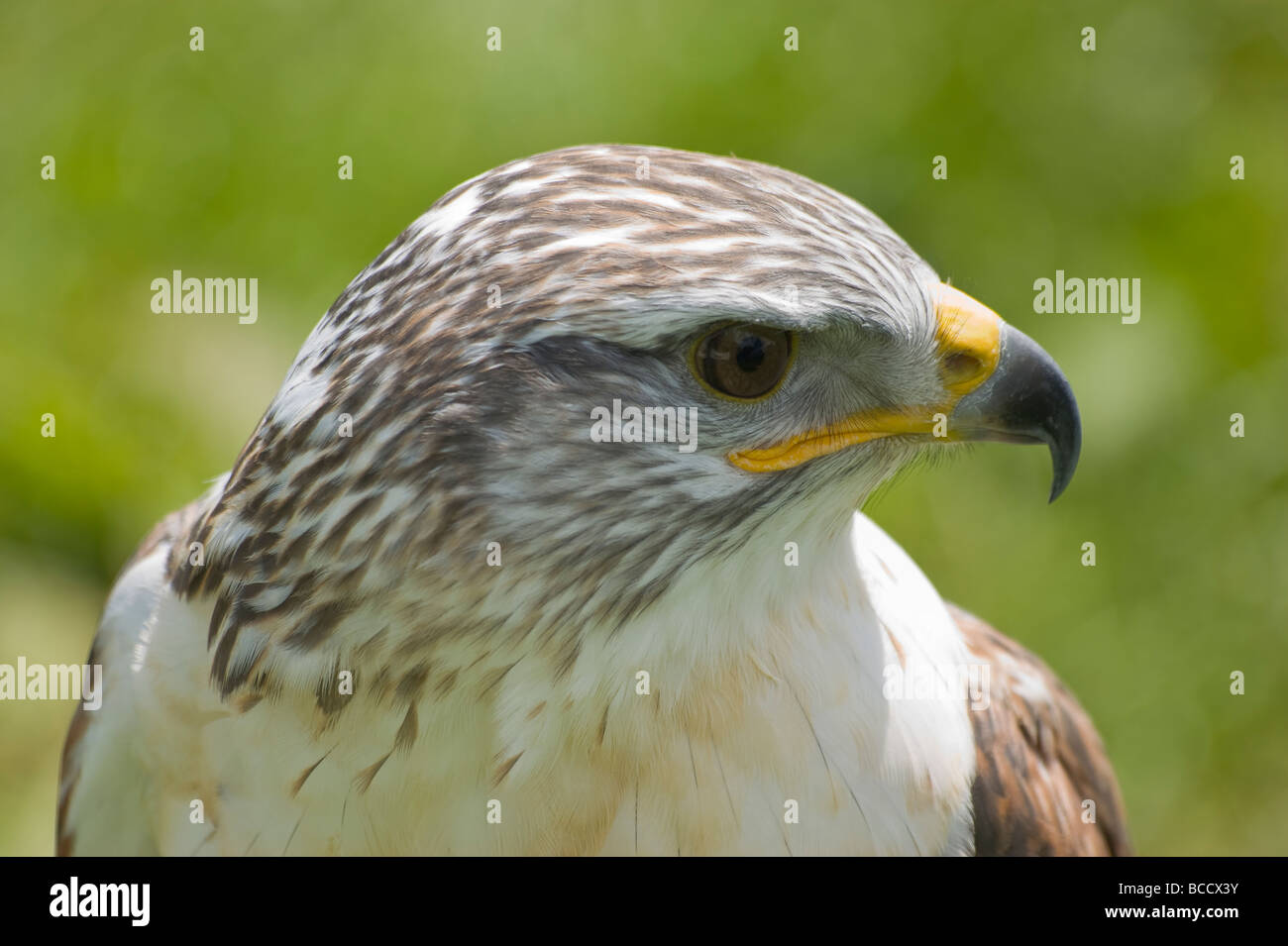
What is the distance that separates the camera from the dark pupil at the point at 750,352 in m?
2.01

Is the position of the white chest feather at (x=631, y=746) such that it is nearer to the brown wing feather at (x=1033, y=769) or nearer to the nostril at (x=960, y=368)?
the brown wing feather at (x=1033, y=769)

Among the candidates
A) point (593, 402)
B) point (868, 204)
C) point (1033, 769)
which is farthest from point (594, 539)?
point (868, 204)

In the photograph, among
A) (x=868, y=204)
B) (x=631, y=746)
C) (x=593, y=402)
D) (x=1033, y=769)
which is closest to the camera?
(x=593, y=402)

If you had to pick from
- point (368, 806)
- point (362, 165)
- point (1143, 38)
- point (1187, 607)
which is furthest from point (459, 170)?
point (368, 806)

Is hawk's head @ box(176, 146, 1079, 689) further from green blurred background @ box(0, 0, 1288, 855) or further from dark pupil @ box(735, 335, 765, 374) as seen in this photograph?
green blurred background @ box(0, 0, 1288, 855)

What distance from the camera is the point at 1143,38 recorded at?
535cm

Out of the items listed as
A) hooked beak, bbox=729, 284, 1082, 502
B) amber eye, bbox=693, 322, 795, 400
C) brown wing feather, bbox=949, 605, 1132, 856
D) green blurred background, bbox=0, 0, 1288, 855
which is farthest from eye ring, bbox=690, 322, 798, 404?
green blurred background, bbox=0, 0, 1288, 855

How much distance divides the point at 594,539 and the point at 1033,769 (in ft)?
3.91

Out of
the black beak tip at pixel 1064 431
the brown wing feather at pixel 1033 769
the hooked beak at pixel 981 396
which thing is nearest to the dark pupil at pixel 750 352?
the hooked beak at pixel 981 396

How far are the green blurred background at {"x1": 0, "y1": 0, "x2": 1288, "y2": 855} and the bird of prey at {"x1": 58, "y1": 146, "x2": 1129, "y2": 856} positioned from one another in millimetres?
2464

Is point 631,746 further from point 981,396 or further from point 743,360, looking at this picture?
point 981,396

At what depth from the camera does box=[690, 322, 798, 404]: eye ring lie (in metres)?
2.00

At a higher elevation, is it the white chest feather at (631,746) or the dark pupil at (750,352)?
the dark pupil at (750,352)

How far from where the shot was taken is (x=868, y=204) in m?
5.16
